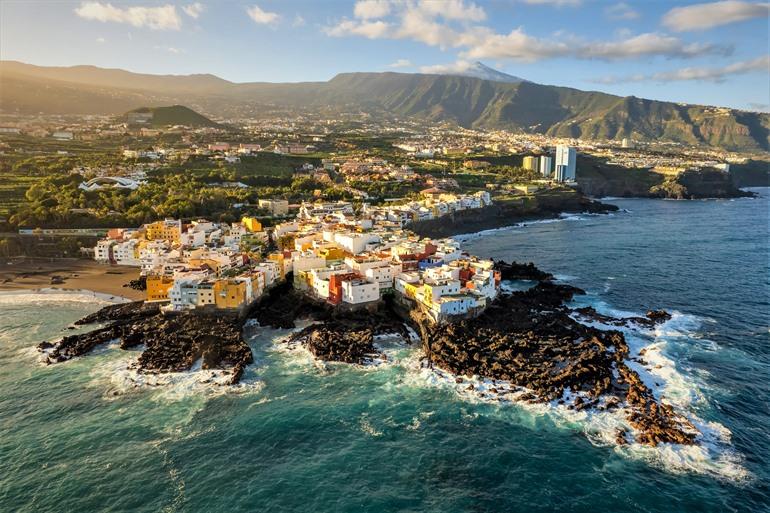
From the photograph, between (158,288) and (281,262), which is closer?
(158,288)

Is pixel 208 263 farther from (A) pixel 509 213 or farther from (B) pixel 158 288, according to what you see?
(A) pixel 509 213

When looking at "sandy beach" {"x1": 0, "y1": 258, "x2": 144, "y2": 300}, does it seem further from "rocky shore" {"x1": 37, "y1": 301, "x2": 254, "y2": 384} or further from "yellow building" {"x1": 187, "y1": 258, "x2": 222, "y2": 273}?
"rocky shore" {"x1": 37, "y1": 301, "x2": 254, "y2": 384}

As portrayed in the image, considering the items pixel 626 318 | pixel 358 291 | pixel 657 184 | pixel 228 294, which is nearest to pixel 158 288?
pixel 228 294

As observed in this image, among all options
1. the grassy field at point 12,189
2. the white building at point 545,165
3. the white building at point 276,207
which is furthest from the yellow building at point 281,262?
the white building at point 545,165

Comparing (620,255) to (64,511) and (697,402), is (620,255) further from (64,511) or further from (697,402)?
(64,511)

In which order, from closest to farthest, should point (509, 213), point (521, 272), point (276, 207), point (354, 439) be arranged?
1. point (354, 439)
2. point (521, 272)
3. point (276, 207)
4. point (509, 213)
